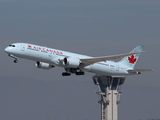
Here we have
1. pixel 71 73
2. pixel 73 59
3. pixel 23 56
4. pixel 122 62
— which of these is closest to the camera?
pixel 23 56

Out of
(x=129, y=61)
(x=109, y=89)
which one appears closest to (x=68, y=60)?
(x=129, y=61)

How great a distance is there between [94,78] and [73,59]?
367ft

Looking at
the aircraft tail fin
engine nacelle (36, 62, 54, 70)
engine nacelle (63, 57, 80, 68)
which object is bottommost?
engine nacelle (63, 57, 80, 68)

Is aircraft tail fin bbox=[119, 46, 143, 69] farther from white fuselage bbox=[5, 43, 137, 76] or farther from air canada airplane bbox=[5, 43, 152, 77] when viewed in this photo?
white fuselage bbox=[5, 43, 137, 76]

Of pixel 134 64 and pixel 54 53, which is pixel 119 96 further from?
pixel 54 53

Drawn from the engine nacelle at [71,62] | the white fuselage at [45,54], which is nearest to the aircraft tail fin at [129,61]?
the white fuselage at [45,54]

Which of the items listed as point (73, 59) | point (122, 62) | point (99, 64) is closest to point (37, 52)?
point (73, 59)

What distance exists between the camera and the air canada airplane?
76.6 m

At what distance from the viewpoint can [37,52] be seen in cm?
7750

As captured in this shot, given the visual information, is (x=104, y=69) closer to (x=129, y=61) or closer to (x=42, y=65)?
(x=129, y=61)

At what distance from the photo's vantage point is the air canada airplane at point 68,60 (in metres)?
76.6

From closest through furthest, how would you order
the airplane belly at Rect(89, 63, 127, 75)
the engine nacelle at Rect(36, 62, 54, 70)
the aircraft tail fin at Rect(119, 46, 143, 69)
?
the engine nacelle at Rect(36, 62, 54, 70) < the airplane belly at Rect(89, 63, 127, 75) < the aircraft tail fin at Rect(119, 46, 143, 69)

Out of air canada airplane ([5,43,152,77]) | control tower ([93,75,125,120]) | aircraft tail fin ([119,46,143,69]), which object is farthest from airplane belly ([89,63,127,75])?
control tower ([93,75,125,120])

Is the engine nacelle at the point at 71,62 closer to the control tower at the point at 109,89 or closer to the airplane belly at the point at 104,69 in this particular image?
the airplane belly at the point at 104,69
